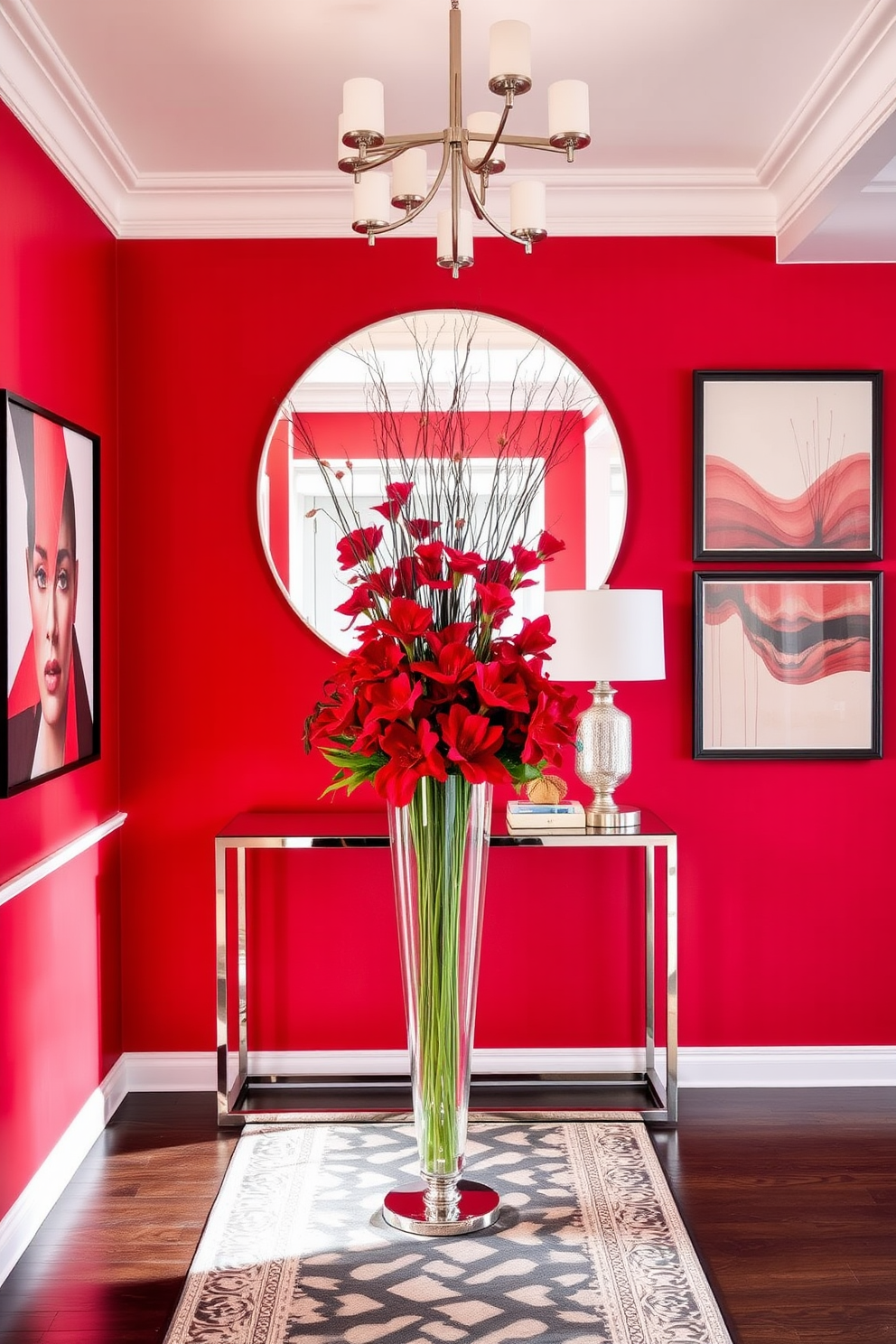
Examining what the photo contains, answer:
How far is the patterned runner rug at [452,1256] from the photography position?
2.25 metres

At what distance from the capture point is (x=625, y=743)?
327 centimetres

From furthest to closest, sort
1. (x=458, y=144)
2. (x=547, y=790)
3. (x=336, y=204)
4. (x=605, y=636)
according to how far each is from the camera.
Answer: (x=336, y=204) < (x=547, y=790) < (x=605, y=636) < (x=458, y=144)

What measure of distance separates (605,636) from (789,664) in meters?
0.72

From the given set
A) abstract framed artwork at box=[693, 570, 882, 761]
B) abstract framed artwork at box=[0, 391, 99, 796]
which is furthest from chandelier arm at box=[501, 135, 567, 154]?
abstract framed artwork at box=[693, 570, 882, 761]

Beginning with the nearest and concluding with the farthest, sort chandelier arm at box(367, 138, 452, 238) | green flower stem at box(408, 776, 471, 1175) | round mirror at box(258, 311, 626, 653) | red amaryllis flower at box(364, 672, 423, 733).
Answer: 1. chandelier arm at box(367, 138, 452, 238)
2. red amaryllis flower at box(364, 672, 423, 733)
3. green flower stem at box(408, 776, 471, 1175)
4. round mirror at box(258, 311, 626, 653)

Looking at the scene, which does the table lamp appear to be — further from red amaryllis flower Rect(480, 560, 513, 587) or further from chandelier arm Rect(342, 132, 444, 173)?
chandelier arm Rect(342, 132, 444, 173)

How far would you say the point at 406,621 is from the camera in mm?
2246

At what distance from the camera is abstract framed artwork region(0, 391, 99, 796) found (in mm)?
2502

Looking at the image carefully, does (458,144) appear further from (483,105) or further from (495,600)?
(483,105)

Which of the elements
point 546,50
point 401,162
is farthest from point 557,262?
point 401,162

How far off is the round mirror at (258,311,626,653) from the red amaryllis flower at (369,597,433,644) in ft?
4.07

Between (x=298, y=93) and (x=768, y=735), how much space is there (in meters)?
2.18

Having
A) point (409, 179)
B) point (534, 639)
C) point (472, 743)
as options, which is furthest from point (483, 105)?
point (472, 743)

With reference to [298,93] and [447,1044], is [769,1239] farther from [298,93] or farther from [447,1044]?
[298,93]
